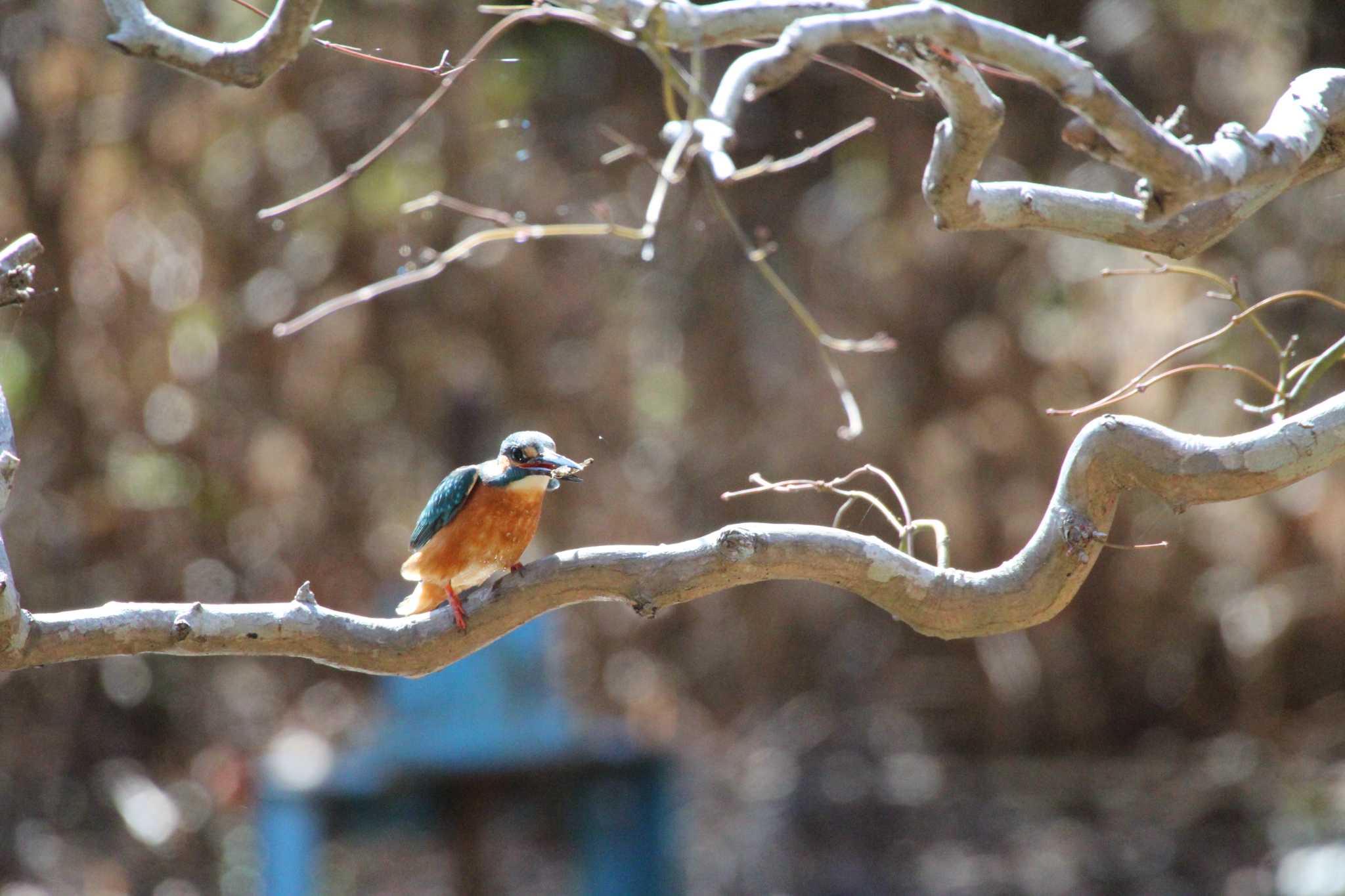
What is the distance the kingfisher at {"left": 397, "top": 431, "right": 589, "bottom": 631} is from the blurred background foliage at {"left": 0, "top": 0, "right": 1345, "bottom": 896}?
4414mm

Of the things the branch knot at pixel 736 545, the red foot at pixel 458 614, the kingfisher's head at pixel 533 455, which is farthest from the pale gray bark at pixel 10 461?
the branch knot at pixel 736 545

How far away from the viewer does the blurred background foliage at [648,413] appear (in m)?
8.08

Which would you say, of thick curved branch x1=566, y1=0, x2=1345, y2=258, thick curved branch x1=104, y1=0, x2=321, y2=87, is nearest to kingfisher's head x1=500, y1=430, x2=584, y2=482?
thick curved branch x1=566, y1=0, x2=1345, y2=258

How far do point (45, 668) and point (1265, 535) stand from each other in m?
7.37

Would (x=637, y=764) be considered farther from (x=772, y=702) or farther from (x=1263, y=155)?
(x=1263, y=155)

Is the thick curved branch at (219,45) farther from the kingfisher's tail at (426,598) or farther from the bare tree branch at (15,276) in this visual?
the kingfisher's tail at (426,598)

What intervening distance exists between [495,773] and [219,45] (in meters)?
4.39

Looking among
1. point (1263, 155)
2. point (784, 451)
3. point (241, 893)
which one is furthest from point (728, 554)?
point (241, 893)

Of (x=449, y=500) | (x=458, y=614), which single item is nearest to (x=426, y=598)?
(x=449, y=500)

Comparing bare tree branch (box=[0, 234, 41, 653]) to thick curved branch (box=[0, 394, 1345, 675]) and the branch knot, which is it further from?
the branch knot

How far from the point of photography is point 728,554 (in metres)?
2.71

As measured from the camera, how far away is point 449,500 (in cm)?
360

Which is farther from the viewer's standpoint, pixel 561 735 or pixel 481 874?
pixel 481 874

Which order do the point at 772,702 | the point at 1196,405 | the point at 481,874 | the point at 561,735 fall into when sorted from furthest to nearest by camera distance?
1. the point at 772,702
2. the point at 1196,405
3. the point at 481,874
4. the point at 561,735
